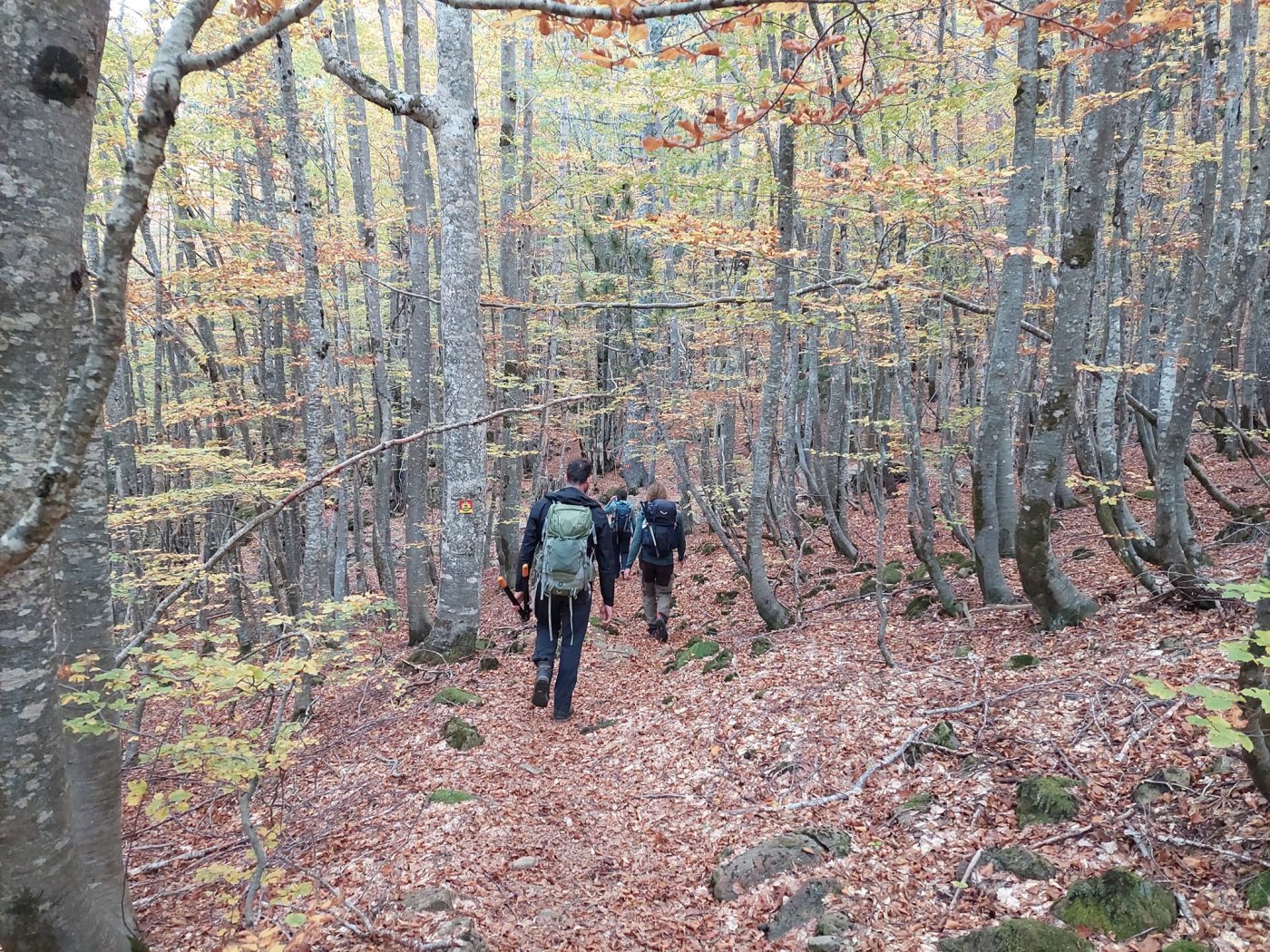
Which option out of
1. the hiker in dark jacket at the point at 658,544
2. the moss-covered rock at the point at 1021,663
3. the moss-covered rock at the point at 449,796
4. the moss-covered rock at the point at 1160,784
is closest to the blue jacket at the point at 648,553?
the hiker in dark jacket at the point at 658,544

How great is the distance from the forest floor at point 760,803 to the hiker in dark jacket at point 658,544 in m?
2.34

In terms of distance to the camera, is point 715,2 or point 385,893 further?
point 385,893

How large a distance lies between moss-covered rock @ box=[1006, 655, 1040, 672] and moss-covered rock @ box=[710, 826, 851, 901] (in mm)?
2273

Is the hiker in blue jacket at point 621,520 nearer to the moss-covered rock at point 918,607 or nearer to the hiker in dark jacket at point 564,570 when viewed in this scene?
the hiker in dark jacket at point 564,570

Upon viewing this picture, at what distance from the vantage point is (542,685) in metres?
6.45

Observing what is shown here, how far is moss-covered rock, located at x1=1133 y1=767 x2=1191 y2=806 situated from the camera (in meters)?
3.31

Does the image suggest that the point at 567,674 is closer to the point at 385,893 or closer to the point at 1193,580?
the point at 385,893

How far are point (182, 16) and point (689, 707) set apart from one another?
19.5ft

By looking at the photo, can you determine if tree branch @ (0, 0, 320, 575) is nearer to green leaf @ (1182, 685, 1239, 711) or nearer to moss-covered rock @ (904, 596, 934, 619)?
green leaf @ (1182, 685, 1239, 711)

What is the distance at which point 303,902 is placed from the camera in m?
3.52

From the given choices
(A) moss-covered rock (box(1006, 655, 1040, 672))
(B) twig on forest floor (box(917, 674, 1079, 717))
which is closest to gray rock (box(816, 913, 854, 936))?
(B) twig on forest floor (box(917, 674, 1079, 717))

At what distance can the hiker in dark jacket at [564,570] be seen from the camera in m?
6.11

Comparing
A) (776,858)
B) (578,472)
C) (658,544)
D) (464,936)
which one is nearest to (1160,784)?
(776,858)

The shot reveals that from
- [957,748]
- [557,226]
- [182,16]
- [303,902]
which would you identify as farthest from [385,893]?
[557,226]
